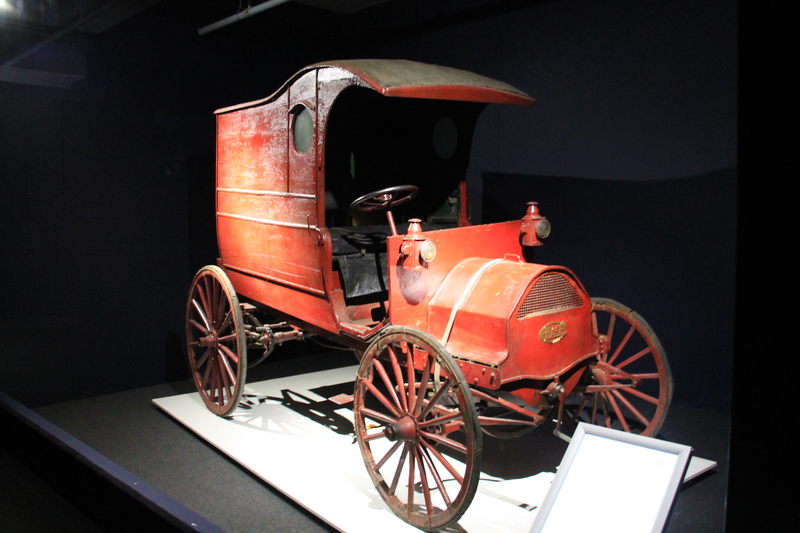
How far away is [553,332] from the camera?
3119 millimetres

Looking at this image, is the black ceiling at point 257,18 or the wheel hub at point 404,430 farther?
the black ceiling at point 257,18

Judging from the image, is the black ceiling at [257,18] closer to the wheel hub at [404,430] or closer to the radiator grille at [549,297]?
the radiator grille at [549,297]

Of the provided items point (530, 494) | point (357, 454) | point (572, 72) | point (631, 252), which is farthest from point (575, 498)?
point (572, 72)

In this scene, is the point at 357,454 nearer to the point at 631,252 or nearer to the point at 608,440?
the point at 608,440

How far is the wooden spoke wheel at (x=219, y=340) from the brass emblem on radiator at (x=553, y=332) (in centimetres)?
197

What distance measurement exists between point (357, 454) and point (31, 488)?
1676 millimetres

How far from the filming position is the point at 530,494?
10.7 feet

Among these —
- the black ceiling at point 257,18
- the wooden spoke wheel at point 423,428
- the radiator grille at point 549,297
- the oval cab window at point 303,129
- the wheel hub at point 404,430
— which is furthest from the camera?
the oval cab window at point 303,129

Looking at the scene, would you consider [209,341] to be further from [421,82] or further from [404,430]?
[421,82]

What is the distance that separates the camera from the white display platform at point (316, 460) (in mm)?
3098

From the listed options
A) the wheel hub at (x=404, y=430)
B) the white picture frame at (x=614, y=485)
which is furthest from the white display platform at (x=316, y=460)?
the white picture frame at (x=614, y=485)

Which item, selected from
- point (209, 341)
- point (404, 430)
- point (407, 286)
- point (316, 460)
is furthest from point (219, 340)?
point (404, 430)

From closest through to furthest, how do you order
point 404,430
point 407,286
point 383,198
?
point 404,430 → point 407,286 → point 383,198

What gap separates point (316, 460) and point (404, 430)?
3.33ft
